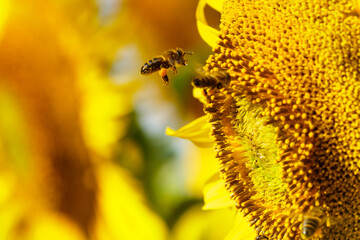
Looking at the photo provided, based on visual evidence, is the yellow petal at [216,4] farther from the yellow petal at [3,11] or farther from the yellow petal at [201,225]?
the yellow petal at [3,11]

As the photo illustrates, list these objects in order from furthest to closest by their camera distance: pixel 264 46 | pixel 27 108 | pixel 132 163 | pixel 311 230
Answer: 1. pixel 132 163
2. pixel 27 108
3. pixel 264 46
4. pixel 311 230

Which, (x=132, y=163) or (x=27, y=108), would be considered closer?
(x=27, y=108)

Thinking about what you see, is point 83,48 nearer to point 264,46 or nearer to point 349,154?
point 264,46

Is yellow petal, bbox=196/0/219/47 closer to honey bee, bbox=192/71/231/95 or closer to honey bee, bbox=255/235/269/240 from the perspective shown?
honey bee, bbox=192/71/231/95

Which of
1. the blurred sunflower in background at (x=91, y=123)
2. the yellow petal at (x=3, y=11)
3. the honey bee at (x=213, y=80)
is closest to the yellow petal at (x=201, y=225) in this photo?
the blurred sunflower in background at (x=91, y=123)

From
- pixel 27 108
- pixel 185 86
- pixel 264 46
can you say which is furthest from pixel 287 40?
pixel 27 108

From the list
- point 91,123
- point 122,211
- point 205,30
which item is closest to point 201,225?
point 122,211
